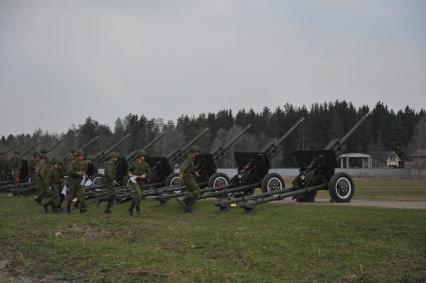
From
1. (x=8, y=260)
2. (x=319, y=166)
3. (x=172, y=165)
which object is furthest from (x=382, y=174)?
(x=8, y=260)

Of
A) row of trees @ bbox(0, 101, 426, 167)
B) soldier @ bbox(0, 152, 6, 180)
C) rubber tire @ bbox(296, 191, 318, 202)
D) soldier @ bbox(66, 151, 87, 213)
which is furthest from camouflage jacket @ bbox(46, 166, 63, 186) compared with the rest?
row of trees @ bbox(0, 101, 426, 167)

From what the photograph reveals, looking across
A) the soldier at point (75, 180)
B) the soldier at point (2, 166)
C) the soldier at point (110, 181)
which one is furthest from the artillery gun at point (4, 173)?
the soldier at point (110, 181)

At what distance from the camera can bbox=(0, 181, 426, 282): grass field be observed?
8586 mm

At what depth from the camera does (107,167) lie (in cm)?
1781

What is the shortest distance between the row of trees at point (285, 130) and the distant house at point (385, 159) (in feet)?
4.85

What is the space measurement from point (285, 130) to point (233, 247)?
85.3 m

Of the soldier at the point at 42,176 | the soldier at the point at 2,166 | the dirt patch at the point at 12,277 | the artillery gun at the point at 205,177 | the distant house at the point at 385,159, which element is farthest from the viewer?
the distant house at the point at 385,159

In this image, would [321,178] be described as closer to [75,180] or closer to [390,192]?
[75,180]

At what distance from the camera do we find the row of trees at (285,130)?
8869cm

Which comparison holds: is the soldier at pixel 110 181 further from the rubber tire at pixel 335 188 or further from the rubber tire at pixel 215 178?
the rubber tire at pixel 335 188

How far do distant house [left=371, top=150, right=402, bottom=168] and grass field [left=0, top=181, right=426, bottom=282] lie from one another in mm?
89366

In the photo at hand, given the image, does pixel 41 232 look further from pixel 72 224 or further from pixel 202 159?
pixel 202 159

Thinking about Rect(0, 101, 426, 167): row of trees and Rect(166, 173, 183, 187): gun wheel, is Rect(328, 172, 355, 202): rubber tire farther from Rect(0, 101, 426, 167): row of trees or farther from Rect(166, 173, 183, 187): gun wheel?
Rect(0, 101, 426, 167): row of trees

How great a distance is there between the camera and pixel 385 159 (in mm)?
101938
